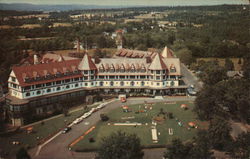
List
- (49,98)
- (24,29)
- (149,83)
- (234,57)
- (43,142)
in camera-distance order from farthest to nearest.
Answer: (234,57)
(24,29)
(149,83)
(49,98)
(43,142)

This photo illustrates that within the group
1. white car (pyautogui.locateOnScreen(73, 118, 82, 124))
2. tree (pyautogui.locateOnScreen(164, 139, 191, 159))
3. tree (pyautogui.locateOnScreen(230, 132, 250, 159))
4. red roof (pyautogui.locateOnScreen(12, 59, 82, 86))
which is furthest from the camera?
red roof (pyautogui.locateOnScreen(12, 59, 82, 86))

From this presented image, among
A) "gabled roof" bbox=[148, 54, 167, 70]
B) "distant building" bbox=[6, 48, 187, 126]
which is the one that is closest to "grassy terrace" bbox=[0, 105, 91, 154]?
"distant building" bbox=[6, 48, 187, 126]

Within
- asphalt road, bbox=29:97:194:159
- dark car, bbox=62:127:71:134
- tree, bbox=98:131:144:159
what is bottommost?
asphalt road, bbox=29:97:194:159

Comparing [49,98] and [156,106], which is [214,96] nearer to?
[156,106]

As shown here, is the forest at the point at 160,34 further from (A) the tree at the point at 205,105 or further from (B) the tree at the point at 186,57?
(A) the tree at the point at 205,105

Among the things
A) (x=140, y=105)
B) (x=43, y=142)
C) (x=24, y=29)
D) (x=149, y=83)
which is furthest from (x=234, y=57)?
(x=43, y=142)

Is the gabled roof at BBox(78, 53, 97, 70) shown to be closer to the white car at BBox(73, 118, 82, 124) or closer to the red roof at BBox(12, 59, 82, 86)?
the red roof at BBox(12, 59, 82, 86)

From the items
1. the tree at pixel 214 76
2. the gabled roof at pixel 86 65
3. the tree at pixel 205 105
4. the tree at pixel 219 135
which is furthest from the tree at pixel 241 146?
the gabled roof at pixel 86 65
